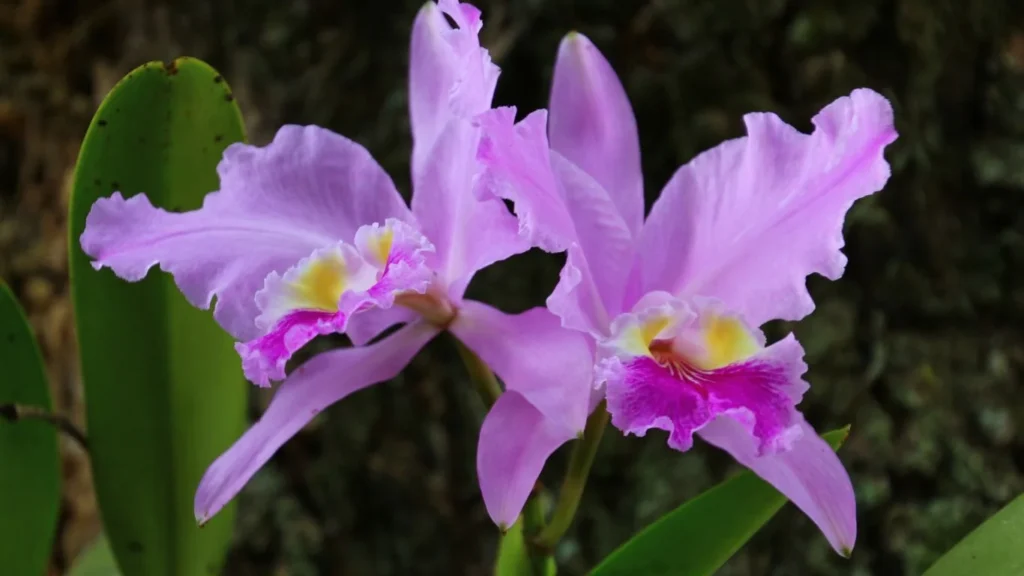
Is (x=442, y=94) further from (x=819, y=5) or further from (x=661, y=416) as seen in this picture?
(x=819, y=5)

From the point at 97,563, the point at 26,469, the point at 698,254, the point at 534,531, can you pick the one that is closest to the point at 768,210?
the point at 698,254

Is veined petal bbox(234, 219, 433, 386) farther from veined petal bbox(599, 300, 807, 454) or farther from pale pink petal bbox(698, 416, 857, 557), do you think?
pale pink petal bbox(698, 416, 857, 557)

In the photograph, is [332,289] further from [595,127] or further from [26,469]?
[26,469]

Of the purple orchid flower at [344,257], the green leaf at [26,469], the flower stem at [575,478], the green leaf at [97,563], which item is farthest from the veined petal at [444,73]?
the green leaf at [97,563]

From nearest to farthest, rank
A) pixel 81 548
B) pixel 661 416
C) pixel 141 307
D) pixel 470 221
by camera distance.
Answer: pixel 661 416 → pixel 470 221 → pixel 141 307 → pixel 81 548

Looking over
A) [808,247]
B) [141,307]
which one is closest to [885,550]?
[808,247]

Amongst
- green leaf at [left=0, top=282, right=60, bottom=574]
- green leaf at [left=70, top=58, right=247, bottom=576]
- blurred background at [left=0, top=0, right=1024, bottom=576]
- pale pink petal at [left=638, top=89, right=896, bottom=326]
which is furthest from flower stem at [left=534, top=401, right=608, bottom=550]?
blurred background at [left=0, top=0, right=1024, bottom=576]

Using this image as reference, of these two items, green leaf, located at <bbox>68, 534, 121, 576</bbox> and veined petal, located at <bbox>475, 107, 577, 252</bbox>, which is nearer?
veined petal, located at <bbox>475, 107, 577, 252</bbox>
